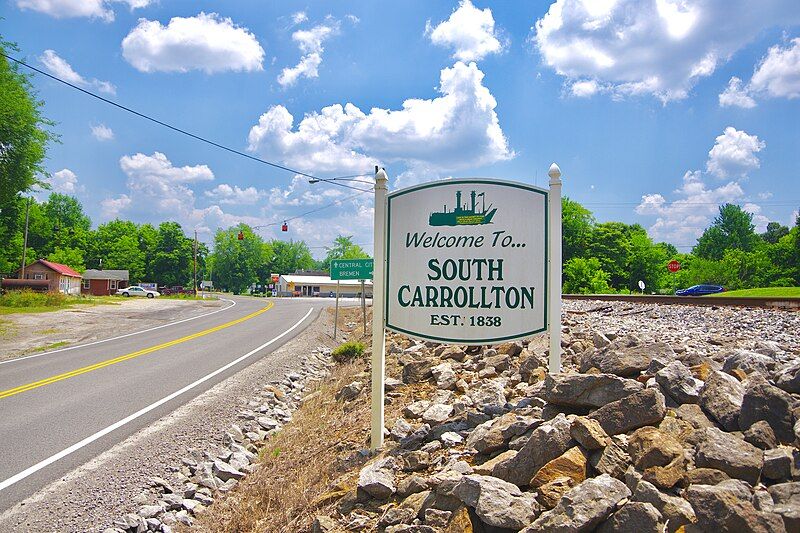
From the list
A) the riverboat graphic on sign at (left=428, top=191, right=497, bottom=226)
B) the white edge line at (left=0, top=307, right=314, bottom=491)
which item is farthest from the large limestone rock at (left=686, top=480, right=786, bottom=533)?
the white edge line at (left=0, top=307, right=314, bottom=491)

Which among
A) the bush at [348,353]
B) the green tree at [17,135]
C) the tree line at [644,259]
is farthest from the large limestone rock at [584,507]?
the tree line at [644,259]

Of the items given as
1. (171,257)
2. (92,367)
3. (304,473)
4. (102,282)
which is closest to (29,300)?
(92,367)

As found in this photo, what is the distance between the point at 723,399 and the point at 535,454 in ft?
4.75

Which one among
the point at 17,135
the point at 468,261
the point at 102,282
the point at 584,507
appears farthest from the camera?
the point at 102,282

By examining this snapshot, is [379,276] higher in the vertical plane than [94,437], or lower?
higher

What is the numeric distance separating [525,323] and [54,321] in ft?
98.0

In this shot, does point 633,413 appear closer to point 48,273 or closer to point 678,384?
point 678,384

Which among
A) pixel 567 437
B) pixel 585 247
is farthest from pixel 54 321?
pixel 585 247

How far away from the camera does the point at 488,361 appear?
7.33m

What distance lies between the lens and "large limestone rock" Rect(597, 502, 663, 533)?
9.52 feet

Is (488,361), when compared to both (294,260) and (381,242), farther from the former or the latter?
(294,260)

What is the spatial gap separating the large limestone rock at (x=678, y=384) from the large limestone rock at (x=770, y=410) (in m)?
0.46

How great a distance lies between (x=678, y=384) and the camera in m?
4.27

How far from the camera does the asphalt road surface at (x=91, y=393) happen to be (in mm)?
7426
